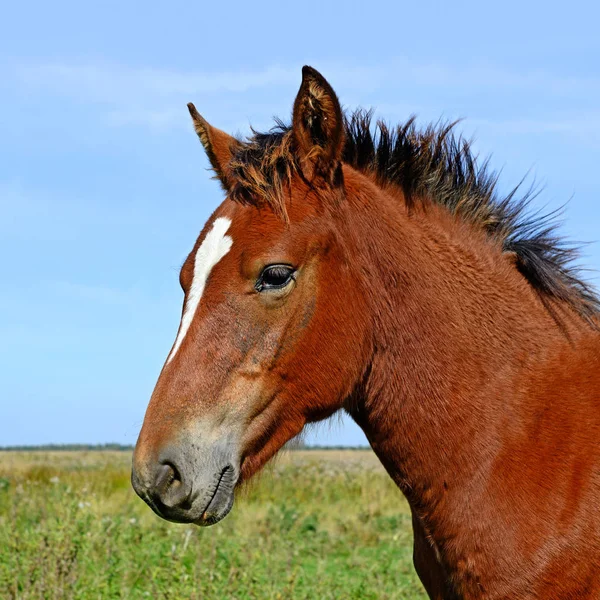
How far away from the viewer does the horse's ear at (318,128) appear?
3.22 m

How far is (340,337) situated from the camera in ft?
10.4

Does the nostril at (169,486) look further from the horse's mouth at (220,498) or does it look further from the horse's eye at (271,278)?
the horse's eye at (271,278)

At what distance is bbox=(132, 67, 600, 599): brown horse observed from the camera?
10.0ft

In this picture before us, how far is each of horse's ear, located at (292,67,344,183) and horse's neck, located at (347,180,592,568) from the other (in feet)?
0.85

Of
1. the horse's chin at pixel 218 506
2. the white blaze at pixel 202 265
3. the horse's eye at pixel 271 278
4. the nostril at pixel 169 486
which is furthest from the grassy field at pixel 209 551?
the horse's eye at pixel 271 278

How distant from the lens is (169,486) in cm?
296

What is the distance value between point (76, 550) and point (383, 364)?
407 cm

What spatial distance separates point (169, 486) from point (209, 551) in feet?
16.3

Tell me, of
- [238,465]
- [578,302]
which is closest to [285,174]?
[238,465]

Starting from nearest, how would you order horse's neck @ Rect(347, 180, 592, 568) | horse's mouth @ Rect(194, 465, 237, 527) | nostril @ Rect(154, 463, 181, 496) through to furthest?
nostril @ Rect(154, 463, 181, 496), horse's mouth @ Rect(194, 465, 237, 527), horse's neck @ Rect(347, 180, 592, 568)

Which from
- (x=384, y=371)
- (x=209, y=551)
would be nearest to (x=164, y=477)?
(x=384, y=371)

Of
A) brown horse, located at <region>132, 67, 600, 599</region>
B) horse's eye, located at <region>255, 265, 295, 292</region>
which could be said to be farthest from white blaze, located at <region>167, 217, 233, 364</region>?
horse's eye, located at <region>255, 265, 295, 292</region>

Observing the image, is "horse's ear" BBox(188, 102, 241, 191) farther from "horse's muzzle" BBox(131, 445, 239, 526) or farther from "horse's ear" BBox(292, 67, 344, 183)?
"horse's muzzle" BBox(131, 445, 239, 526)

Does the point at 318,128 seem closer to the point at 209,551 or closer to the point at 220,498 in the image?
the point at 220,498
